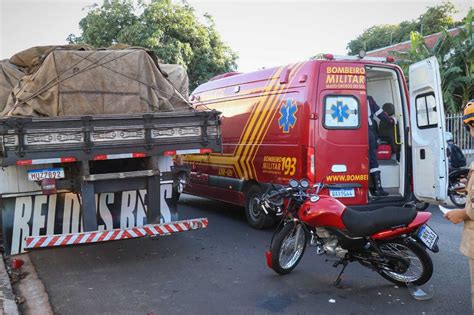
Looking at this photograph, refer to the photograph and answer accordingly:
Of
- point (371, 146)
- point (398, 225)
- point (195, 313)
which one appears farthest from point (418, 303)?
point (371, 146)

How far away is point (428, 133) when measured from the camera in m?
6.58

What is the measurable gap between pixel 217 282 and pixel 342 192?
7.63 ft

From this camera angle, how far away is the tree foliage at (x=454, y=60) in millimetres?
15125

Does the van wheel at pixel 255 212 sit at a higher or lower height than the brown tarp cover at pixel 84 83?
lower

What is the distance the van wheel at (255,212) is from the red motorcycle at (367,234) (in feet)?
7.83

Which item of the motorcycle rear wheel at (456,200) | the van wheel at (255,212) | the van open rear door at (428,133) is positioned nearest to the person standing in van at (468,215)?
the van open rear door at (428,133)

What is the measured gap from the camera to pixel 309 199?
4793 mm

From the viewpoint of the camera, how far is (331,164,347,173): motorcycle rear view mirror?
6.39 m

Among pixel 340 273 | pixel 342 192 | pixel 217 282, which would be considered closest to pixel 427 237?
pixel 340 273

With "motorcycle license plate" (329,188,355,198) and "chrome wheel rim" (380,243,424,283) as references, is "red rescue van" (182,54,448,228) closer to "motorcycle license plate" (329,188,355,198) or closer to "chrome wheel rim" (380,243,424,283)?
"motorcycle license plate" (329,188,355,198)

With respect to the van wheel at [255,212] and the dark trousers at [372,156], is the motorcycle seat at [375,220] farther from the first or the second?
the van wheel at [255,212]

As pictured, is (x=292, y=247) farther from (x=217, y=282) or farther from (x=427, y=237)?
(x=427, y=237)

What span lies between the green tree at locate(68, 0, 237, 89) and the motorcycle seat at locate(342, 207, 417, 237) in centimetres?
1327

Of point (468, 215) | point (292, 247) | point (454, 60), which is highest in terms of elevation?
point (454, 60)
